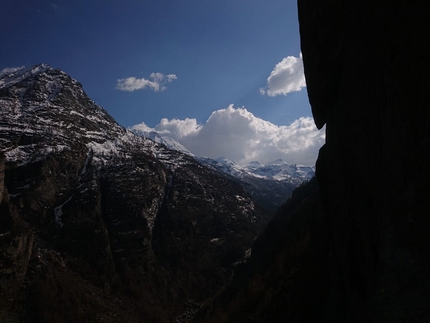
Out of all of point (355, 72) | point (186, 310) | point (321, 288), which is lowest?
point (186, 310)

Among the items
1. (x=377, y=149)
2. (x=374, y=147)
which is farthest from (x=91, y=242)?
(x=377, y=149)

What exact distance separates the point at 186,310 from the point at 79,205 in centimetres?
7725

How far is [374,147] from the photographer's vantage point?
31.8 feet

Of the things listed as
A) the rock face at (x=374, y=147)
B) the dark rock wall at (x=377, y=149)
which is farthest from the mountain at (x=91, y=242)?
the dark rock wall at (x=377, y=149)

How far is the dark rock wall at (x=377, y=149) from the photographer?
22.9ft

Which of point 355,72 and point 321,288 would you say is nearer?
point 355,72

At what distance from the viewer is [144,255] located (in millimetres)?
154750

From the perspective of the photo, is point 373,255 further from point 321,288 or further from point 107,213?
point 107,213

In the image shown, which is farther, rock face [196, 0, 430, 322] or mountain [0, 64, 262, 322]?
mountain [0, 64, 262, 322]

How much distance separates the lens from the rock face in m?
6.99

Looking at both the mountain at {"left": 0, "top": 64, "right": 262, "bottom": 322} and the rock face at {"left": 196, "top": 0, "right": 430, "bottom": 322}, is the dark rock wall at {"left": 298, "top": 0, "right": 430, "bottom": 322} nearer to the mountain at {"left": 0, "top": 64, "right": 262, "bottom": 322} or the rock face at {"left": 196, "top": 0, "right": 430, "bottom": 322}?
the rock face at {"left": 196, "top": 0, "right": 430, "bottom": 322}

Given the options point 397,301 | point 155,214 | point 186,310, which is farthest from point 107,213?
point 397,301

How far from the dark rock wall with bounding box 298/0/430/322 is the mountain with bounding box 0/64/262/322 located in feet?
343

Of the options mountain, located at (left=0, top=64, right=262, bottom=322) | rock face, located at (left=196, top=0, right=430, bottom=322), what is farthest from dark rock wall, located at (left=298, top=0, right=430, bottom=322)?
mountain, located at (left=0, top=64, right=262, bottom=322)
